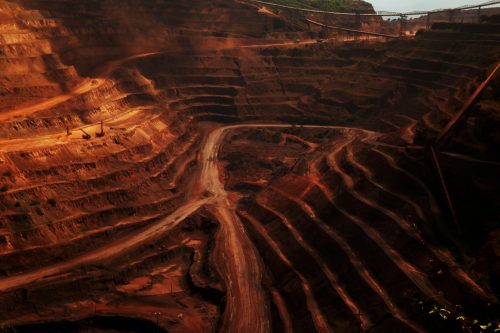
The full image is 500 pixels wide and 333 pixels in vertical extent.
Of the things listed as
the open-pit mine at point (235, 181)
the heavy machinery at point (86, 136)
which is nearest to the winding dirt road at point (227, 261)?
the open-pit mine at point (235, 181)

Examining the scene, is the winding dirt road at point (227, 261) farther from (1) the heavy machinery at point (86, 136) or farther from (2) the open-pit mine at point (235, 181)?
(1) the heavy machinery at point (86, 136)

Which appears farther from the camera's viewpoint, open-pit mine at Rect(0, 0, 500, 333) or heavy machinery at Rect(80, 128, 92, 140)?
heavy machinery at Rect(80, 128, 92, 140)

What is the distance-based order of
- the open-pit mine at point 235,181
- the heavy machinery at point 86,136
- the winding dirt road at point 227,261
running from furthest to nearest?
1. the heavy machinery at point 86,136
2. the winding dirt road at point 227,261
3. the open-pit mine at point 235,181

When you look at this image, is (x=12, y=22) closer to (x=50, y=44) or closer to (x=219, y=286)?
(x=50, y=44)

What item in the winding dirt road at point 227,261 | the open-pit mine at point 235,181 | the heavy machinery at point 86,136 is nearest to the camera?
the open-pit mine at point 235,181

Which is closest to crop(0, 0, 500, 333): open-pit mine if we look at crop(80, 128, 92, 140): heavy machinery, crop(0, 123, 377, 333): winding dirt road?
crop(0, 123, 377, 333): winding dirt road

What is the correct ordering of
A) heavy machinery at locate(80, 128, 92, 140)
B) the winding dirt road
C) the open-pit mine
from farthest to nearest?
heavy machinery at locate(80, 128, 92, 140) → the winding dirt road → the open-pit mine

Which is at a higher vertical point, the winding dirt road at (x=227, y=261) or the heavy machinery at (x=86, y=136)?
Result: the heavy machinery at (x=86, y=136)

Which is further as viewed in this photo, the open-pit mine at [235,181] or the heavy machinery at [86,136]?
the heavy machinery at [86,136]

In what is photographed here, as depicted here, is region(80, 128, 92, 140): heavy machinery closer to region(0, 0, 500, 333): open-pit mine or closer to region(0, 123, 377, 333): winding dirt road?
region(0, 0, 500, 333): open-pit mine
